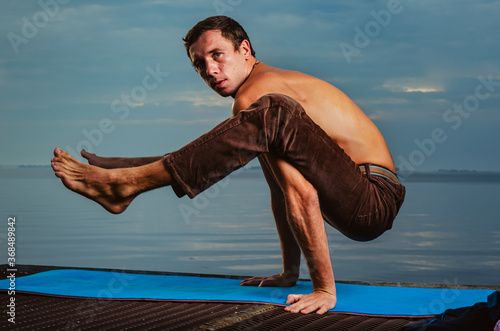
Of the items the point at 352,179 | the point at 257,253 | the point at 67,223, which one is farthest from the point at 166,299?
the point at 67,223

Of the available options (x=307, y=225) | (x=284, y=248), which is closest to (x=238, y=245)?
(x=284, y=248)

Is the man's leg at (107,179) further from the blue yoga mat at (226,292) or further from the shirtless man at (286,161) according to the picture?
the blue yoga mat at (226,292)

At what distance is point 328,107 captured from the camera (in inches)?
98.2

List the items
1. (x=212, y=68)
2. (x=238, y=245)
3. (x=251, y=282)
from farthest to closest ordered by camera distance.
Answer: (x=238, y=245) → (x=251, y=282) → (x=212, y=68)

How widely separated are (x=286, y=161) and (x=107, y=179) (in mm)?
657

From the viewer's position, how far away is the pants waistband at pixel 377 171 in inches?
98.9

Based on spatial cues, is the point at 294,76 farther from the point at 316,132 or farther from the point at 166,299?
the point at 166,299

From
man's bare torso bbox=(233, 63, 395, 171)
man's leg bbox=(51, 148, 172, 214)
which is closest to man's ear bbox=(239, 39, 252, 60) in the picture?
man's bare torso bbox=(233, 63, 395, 171)

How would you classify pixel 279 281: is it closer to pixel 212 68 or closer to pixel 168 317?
pixel 168 317

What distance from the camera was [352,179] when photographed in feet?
7.53

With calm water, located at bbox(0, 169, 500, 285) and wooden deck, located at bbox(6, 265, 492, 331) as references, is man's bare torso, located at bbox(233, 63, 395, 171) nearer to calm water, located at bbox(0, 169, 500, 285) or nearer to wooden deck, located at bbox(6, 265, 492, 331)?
wooden deck, located at bbox(6, 265, 492, 331)

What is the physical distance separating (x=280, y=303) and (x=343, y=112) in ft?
2.76

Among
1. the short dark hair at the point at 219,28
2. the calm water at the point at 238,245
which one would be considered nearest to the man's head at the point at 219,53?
the short dark hair at the point at 219,28

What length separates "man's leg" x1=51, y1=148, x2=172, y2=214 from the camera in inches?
82.7
